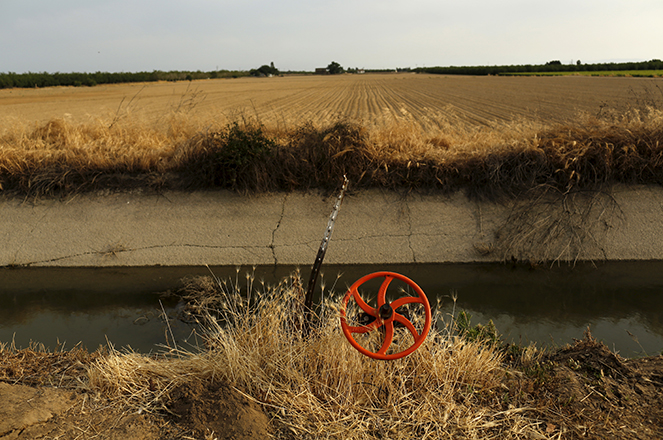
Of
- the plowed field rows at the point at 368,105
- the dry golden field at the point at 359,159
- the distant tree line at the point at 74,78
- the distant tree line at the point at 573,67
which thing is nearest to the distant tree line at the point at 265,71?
the distant tree line at the point at 74,78

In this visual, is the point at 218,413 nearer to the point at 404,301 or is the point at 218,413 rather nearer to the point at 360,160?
the point at 404,301

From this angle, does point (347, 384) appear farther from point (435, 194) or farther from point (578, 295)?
point (435, 194)

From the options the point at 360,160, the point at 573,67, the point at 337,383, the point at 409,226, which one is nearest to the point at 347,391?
the point at 337,383

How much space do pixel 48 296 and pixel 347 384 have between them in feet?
19.5

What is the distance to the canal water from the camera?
5688mm

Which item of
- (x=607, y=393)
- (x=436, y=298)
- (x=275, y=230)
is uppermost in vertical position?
(x=275, y=230)

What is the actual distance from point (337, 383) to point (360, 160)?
623 centimetres

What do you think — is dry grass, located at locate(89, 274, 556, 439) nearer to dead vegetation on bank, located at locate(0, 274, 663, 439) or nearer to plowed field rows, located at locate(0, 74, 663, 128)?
dead vegetation on bank, located at locate(0, 274, 663, 439)

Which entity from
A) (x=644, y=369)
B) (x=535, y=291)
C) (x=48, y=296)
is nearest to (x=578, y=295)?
(x=535, y=291)

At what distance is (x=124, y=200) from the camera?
917 cm

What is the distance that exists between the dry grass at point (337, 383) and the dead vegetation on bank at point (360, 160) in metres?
5.38

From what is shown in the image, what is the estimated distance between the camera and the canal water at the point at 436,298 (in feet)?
18.7

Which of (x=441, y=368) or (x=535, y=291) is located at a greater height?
(x=441, y=368)

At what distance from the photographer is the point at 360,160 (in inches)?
361
